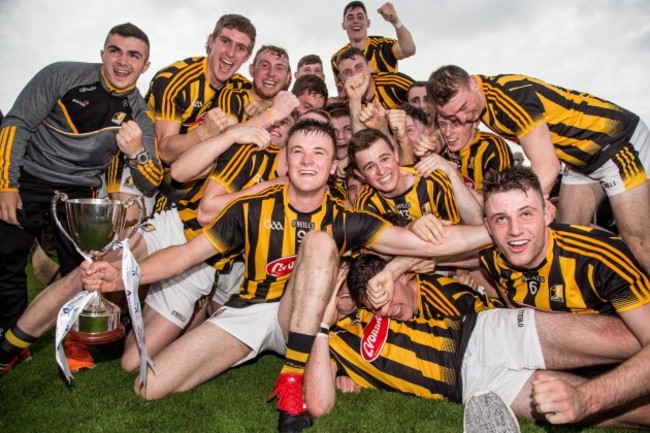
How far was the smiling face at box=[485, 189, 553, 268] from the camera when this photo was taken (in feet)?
9.71

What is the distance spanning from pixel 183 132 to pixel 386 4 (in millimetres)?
3477

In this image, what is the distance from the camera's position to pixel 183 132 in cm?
512

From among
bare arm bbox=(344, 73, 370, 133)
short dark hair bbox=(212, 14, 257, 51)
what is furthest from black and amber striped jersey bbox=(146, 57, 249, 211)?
bare arm bbox=(344, 73, 370, 133)

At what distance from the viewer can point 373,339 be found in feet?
10.8

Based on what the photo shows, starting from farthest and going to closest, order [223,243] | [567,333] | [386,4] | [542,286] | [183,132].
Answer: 1. [386,4]
2. [183,132]
3. [223,243]
4. [542,286]
5. [567,333]

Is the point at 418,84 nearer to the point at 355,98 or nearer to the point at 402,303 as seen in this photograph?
the point at 355,98

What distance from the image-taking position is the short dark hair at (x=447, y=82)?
12.6 feet

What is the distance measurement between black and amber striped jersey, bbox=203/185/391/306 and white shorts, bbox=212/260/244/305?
982mm

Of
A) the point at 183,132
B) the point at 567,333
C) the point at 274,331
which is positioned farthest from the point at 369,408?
the point at 183,132

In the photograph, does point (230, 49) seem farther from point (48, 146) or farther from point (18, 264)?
point (18, 264)

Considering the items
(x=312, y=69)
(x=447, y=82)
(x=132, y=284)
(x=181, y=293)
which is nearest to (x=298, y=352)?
(x=132, y=284)

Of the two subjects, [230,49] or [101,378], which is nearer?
[101,378]

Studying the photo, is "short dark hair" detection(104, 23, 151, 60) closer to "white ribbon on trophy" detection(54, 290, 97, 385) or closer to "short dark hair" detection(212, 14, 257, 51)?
"short dark hair" detection(212, 14, 257, 51)

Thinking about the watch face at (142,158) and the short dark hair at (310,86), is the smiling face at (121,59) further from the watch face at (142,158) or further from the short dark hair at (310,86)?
the short dark hair at (310,86)
